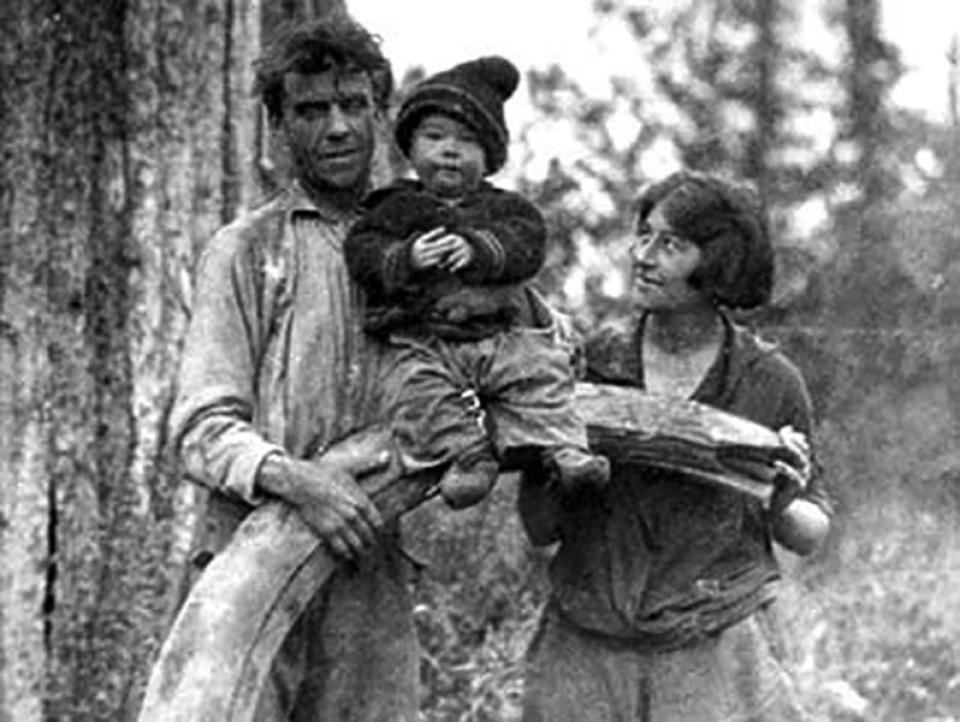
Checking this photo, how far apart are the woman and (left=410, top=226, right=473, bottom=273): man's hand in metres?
0.55

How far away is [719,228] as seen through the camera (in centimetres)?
691

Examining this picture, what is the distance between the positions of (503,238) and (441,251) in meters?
0.13

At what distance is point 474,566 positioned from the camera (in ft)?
37.4

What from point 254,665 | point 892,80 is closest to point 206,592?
point 254,665

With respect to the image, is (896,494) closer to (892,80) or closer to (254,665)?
(892,80)

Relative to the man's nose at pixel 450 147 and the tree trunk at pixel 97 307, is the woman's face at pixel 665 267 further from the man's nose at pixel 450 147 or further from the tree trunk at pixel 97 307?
the tree trunk at pixel 97 307

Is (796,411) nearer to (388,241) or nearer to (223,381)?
(388,241)

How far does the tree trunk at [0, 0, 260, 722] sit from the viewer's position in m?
8.44

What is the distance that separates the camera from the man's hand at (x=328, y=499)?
6.44 m

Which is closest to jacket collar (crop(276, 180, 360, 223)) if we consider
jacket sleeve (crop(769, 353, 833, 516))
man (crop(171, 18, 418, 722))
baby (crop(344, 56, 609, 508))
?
man (crop(171, 18, 418, 722))

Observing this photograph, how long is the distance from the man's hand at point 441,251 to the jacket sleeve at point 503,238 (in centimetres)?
2

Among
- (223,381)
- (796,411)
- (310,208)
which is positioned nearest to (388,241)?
(310,208)

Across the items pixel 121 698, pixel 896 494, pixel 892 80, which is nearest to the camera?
pixel 121 698

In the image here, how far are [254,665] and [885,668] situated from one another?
662cm
